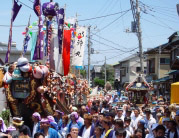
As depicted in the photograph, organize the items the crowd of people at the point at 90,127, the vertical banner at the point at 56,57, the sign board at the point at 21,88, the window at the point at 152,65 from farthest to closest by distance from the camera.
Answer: the window at the point at 152,65
the vertical banner at the point at 56,57
the sign board at the point at 21,88
the crowd of people at the point at 90,127

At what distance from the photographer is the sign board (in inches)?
423

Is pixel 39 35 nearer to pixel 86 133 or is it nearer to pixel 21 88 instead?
pixel 21 88

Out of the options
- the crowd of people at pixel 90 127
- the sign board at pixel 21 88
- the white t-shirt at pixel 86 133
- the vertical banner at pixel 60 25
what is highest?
the vertical banner at pixel 60 25

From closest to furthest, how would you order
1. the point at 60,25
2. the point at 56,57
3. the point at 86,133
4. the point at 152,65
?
the point at 86,133, the point at 60,25, the point at 56,57, the point at 152,65

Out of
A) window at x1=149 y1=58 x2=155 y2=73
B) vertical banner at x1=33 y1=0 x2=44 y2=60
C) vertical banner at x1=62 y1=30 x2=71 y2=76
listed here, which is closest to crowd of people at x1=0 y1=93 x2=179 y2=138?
vertical banner at x1=33 y1=0 x2=44 y2=60

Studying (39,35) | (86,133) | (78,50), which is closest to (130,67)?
(78,50)

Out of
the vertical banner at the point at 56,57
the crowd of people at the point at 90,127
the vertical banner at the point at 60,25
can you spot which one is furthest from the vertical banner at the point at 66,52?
the crowd of people at the point at 90,127

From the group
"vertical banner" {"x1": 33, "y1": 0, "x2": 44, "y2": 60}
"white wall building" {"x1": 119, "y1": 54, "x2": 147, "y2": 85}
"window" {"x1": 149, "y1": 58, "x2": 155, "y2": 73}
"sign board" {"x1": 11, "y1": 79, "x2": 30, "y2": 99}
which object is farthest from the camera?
"white wall building" {"x1": 119, "y1": 54, "x2": 147, "y2": 85}

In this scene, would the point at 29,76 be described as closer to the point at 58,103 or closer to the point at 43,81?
the point at 43,81

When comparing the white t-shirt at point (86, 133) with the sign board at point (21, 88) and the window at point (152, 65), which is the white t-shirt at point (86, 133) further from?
the window at point (152, 65)

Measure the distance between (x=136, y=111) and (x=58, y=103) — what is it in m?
2.65

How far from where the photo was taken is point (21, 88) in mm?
10766

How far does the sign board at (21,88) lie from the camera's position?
10734mm

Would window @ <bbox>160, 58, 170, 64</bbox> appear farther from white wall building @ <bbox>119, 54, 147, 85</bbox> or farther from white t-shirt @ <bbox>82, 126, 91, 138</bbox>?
white t-shirt @ <bbox>82, 126, 91, 138</bbox>
